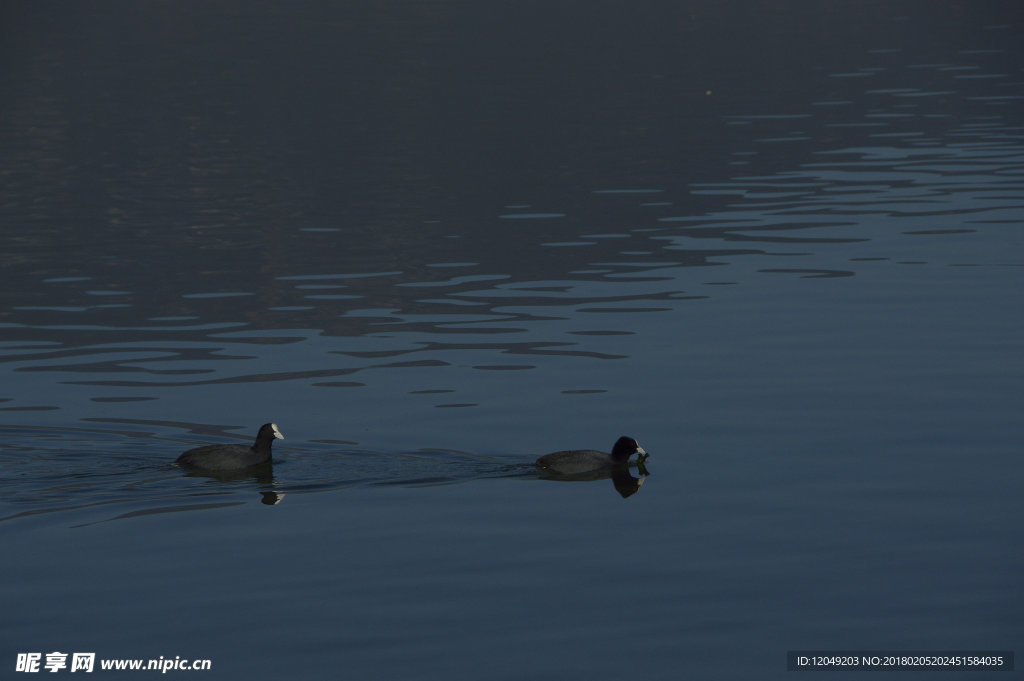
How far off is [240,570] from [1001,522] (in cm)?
856

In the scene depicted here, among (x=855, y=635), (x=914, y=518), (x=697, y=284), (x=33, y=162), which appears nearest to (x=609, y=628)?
(x=855, y=635)

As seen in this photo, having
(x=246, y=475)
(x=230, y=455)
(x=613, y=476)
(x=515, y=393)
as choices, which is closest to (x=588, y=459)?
(x=613, y=476)

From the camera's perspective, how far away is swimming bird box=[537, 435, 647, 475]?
20.6 meters

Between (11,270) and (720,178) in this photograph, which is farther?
(720,178)

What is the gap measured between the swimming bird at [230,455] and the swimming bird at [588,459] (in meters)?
3.48

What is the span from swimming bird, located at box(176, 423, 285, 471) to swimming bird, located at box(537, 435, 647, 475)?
3482 millimetres

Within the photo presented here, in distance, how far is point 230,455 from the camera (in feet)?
67.3

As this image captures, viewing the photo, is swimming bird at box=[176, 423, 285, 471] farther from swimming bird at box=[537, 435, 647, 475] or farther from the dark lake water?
swimming bird at box=[537, 435, 647, 475]

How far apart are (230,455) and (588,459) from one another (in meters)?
4.51

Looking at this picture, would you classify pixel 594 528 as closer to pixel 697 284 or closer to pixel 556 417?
pixel 556 417

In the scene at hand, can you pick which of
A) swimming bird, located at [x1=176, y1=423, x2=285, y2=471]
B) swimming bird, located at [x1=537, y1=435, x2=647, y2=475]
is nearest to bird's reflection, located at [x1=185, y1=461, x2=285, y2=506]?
swimming bird, located at [x1=176, y1=423, x2=285, y2=471]

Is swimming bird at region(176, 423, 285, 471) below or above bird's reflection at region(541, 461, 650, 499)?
above

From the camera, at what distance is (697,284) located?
3416 centimetres

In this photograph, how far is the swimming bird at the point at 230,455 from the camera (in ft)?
66.8
